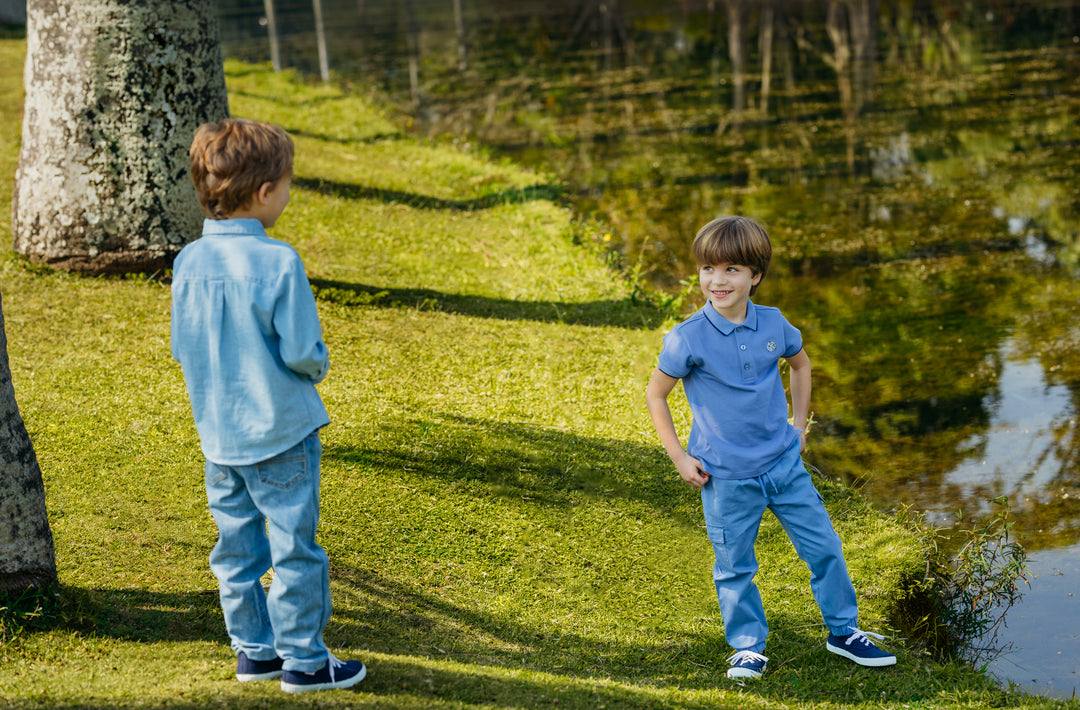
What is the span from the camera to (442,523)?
471 cm

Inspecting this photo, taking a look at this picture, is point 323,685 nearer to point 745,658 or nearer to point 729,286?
point 745,658

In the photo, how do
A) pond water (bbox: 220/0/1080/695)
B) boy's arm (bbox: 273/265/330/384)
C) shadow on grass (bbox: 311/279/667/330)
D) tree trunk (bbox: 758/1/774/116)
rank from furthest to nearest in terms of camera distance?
tree trunk (bbox: 758/1/774/116) < shadow on grass (bbox: 311/279/667/330) < pond water (bbox: 220/0/1080/695) < boy's arm (bbox: 273/265/330/384)

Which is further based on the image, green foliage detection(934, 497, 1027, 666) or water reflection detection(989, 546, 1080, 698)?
green foliage detection(934, 497, 1027, 666)

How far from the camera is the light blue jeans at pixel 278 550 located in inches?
115

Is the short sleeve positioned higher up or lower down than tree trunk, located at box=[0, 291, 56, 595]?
higher up

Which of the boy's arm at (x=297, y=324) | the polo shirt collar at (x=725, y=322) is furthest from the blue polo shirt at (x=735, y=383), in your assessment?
the boy's arm at (x=297, y=324)

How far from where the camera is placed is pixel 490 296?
7.86m

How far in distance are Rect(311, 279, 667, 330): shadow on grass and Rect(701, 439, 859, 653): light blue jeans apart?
3896 mm

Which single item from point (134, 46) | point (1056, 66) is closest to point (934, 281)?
point (134, 46)

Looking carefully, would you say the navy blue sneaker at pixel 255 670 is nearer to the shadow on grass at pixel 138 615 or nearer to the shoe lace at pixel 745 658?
the shadow on grass at pixel 138 615

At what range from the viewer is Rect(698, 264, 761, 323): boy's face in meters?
3.48

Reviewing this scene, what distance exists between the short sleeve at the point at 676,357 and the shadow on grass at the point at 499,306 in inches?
153

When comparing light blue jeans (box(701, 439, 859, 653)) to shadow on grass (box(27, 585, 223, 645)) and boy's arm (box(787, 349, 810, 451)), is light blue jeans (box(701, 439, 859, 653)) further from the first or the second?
shadow on grass (box(27, 585, 223, 645))

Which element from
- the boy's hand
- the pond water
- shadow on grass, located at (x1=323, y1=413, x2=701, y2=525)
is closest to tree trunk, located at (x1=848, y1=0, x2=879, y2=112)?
the pond water
